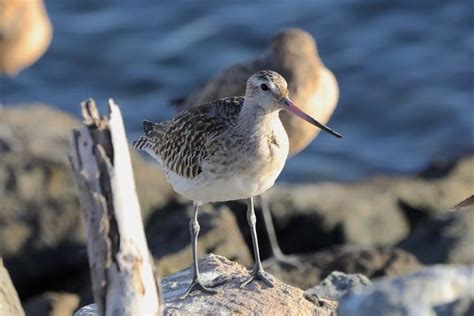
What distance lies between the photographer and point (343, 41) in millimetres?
18547

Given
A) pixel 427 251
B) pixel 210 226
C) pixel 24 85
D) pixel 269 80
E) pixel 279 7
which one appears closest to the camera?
pixel 269 80

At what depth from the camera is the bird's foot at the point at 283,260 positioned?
10203 millimetres

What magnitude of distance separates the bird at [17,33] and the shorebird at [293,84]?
13.3 ft

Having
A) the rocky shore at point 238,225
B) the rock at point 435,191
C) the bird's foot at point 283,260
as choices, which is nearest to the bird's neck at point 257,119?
the rocky shore at point 238,225

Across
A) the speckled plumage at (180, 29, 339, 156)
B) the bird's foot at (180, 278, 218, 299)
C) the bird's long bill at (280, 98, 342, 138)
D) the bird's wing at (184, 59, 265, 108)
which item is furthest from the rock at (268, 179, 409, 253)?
the bird's long bill at (280, 98, 342, 138)

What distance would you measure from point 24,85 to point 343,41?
186 inches

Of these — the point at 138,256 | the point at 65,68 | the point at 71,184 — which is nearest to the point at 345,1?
the point at 65,68

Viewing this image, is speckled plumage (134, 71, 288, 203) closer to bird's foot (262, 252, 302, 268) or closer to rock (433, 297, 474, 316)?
rock (433, 297, 474, 316)

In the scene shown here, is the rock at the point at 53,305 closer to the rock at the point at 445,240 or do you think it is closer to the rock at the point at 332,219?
the rock at the point at 332,219

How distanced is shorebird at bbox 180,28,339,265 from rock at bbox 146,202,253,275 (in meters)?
0.90

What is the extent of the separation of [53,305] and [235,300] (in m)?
2.87

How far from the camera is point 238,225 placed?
11.4 meters

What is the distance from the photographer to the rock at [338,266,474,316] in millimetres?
4785

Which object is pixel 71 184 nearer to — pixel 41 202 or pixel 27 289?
pixel 41 202
